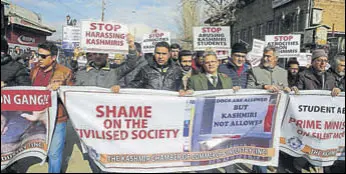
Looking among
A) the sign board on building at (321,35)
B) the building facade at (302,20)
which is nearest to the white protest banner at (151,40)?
the building facade at (302,20)

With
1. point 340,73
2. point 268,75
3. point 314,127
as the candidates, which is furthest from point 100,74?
point 340,73

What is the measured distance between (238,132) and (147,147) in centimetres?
113

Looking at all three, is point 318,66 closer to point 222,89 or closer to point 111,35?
point 222,89

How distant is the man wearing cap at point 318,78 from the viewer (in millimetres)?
4922

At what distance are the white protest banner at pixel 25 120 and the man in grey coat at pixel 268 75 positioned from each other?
8.64 feet

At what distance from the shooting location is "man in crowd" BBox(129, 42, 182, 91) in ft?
15.1

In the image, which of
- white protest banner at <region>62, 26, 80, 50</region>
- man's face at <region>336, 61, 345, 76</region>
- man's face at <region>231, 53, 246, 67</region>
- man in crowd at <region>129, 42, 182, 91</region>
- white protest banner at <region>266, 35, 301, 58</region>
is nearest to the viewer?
man in crowd at <region>129, 42, 182, 91</region>

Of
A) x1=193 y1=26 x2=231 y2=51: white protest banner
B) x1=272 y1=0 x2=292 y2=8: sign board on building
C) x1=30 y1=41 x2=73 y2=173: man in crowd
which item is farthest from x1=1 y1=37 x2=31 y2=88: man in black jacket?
x1=272 y1=0 x2=292 y2=8: sign board on building

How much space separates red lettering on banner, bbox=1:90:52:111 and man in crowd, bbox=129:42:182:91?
112 cm

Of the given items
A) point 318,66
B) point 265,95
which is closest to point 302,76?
point 318,66

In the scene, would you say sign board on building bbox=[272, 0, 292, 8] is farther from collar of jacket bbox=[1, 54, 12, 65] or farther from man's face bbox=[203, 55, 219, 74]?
collar of jacket bbox=[1, 54, 12, 65]

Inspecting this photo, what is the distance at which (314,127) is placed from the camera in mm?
4637

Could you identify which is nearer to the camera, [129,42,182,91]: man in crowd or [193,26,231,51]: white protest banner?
[129,42,182,91]: man in crowd

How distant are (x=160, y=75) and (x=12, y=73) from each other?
5.91 ft
